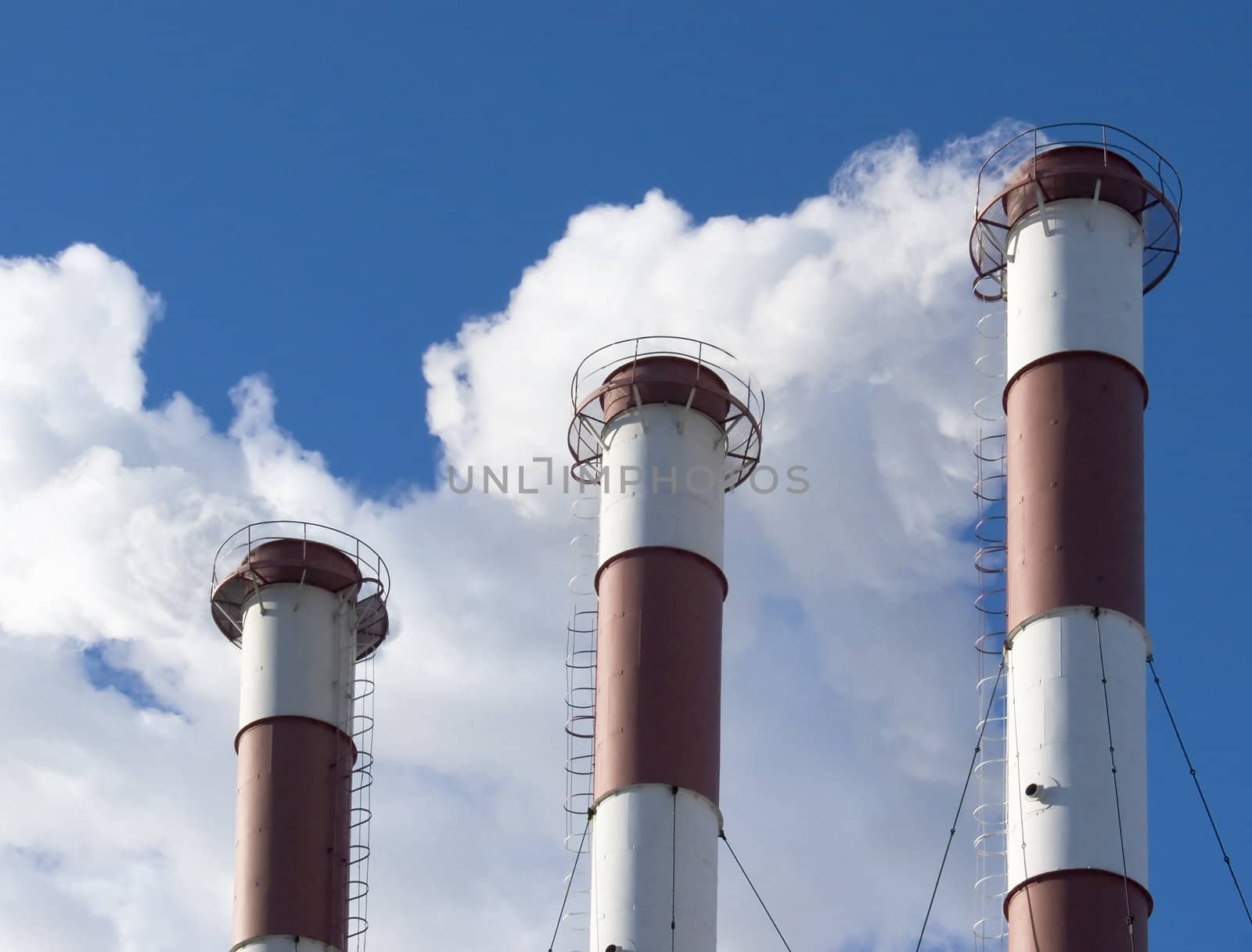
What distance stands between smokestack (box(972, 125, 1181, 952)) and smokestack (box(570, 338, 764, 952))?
22.3ft

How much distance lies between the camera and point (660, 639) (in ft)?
186

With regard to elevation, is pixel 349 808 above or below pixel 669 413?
below

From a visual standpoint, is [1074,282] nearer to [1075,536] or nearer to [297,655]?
[1075,536]

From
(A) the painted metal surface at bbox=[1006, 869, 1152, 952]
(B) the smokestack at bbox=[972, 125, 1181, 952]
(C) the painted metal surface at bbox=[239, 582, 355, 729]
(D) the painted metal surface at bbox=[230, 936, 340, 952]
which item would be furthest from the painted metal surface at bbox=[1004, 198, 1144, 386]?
(D) the painted metal surface at bbox=[230, 936, 340, 952]

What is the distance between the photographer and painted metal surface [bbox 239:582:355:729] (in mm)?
64438

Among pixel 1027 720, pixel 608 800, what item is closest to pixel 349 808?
pixel 608 800

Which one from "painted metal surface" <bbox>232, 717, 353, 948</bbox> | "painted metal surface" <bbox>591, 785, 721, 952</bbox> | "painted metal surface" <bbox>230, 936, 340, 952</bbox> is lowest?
"painted metal surface" <bbox>591, 785, 721, 952</bbox>

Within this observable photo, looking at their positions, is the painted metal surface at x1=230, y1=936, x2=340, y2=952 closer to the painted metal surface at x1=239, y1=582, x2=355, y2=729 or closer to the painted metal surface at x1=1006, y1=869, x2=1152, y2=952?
the painted metal surface at x1=239, y1=582, x2=355, y2=729

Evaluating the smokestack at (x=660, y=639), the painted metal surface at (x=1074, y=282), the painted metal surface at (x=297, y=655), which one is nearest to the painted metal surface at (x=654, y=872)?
the smokestack at (x=660, y=639)

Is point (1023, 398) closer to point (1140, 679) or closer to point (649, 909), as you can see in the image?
point (1140, 679)

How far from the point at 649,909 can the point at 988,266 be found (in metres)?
14.6

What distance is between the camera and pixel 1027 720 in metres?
51.5

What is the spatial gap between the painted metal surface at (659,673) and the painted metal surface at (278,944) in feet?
30.2

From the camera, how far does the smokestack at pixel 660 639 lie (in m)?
54.7
